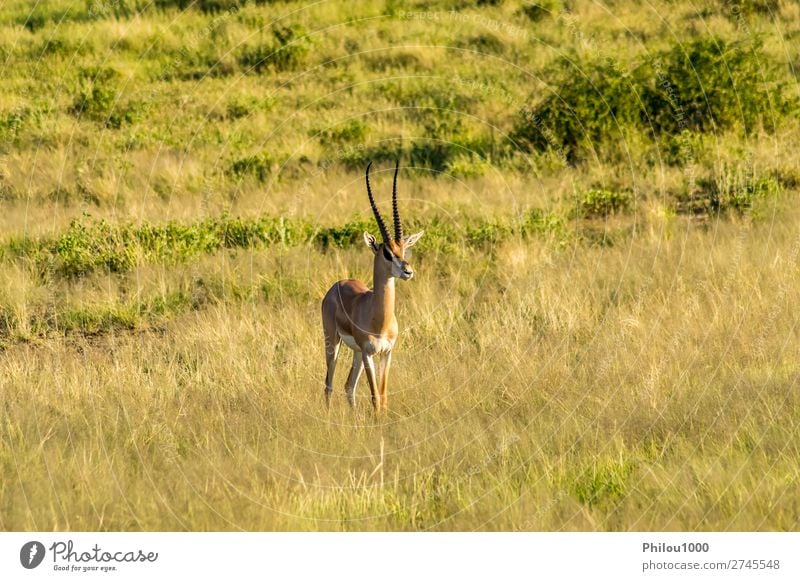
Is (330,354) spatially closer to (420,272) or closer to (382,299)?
A: (382,299)

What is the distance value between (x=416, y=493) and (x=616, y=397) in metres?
2.02

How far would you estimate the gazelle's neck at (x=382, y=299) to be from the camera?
7.19 meters

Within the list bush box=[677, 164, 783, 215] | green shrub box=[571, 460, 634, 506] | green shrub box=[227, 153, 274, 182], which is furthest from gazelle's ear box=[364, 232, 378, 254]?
green shrub box=[227, 153, 274, 182]

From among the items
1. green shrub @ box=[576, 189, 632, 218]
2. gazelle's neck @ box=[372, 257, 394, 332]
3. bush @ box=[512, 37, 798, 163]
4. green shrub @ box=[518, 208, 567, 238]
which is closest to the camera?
gazelle's neck @ box=[372, 257, 394, 332]

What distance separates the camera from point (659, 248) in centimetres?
1194

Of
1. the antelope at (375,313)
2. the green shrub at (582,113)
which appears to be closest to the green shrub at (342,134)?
the green shrub at (582,113)

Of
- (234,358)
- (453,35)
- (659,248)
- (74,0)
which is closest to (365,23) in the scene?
(453,35)

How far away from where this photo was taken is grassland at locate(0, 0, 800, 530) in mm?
6125

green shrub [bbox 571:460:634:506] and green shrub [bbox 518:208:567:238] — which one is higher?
green shrub [bbox 571:460:634:506]

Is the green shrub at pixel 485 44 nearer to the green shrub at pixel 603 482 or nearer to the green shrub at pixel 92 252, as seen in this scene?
the green shrub at pixel 92 252

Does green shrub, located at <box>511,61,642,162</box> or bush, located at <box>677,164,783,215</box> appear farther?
green shrub, located at <box>511,61,642,162</box>

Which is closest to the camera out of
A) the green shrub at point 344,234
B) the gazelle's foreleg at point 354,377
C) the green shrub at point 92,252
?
the gazelle's foreleg at point 354,377

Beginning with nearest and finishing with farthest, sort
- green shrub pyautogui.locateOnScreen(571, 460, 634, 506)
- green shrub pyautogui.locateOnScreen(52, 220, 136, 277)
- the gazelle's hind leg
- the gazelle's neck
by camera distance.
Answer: green shrub pyautogui.locateOnScreen(571, 460, 634, 506) < the gazelle's neck < the gazelle's hind leg < green shrub pyautogui.locateOnScreen(52, 220, 136, 277)
